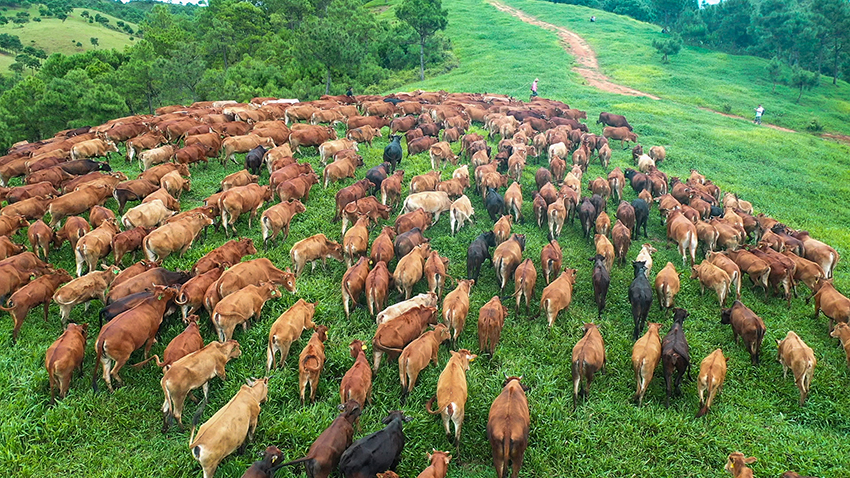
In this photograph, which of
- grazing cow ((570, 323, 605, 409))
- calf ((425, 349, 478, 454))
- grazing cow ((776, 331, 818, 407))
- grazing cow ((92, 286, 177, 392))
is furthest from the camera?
grazing cow ((776, 331, 818, 407))

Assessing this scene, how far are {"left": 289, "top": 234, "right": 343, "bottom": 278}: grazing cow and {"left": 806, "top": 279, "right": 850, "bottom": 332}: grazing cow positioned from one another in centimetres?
954

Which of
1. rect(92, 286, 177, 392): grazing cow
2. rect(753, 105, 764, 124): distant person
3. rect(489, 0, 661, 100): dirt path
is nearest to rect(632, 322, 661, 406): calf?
rect(92, 286, 177, 392): grazing cow

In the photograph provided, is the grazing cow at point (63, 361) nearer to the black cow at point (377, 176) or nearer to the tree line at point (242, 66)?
the black cow at point (377, 176)

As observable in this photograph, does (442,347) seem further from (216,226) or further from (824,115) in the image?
(824,115)

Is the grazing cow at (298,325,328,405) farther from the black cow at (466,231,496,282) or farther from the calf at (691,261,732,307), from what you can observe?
the calf at (691,261,732,307)

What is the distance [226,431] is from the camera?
5785 mm

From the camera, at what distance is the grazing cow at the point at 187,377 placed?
6.47 metres

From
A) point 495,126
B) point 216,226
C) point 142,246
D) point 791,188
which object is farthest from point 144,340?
point 791,188

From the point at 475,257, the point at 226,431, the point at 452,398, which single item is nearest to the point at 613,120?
the point at 475,257

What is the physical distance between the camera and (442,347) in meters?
8.45

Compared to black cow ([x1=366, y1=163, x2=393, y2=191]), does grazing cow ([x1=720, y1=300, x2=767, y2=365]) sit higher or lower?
lower

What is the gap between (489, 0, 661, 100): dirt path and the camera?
37.8m

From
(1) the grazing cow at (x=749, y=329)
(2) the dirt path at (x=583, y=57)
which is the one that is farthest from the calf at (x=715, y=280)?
(2) the dirt path at (x=583, y=57)

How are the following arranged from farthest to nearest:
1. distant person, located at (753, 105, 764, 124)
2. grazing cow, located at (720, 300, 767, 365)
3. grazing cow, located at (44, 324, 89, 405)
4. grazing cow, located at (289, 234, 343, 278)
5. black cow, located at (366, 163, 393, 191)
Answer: distant person, located at (753, 105, 764, 124) < black cow, located at (366, 163, 393, 191) < grazing cow, located at (289, 234, 343, 278) < grazing cow, located at (720, 300, 767, 365) < grazing cow, located at (44, 324, 89, 405)
